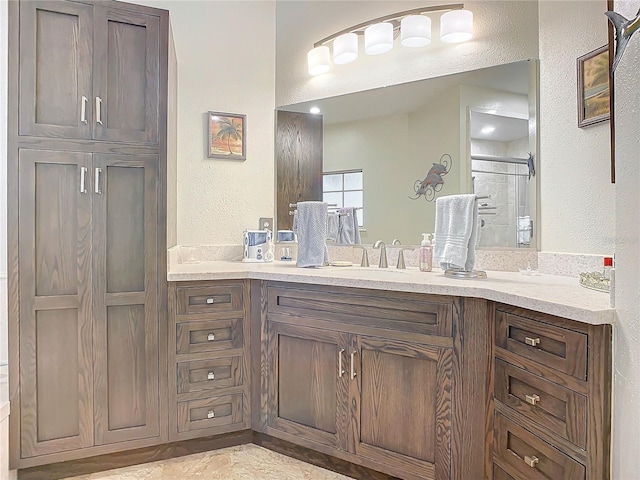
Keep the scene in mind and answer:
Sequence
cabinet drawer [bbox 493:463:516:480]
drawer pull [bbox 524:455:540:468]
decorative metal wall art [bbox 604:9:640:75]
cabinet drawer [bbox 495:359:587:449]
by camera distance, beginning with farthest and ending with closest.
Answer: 1. cabinet drawer [bbox 493:463:516:480]
2. drawer pull [bbox 524:455:540:468]
3. cabinet drawer [bbox 495:359:587:449]
4. decorative metal wall art [bbox 604:9:640:75]

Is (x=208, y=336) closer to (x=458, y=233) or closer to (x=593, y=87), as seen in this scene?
(x=458, y=233)

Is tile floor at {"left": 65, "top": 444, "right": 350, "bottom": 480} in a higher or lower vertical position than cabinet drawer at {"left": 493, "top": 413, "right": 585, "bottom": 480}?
lower

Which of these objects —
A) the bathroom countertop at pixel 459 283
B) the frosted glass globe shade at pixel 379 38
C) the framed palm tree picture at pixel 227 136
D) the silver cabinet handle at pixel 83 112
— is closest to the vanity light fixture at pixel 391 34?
the frosted glass globe shade at pixel 379 38

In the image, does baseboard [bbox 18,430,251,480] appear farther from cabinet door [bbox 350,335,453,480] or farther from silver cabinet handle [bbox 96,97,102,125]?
silver cabinet handle [bbox 96,97,102,125]

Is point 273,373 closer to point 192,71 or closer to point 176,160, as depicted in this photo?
point 176,160

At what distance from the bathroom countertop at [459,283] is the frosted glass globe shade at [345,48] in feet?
3.96

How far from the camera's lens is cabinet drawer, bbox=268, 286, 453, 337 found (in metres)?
1.84

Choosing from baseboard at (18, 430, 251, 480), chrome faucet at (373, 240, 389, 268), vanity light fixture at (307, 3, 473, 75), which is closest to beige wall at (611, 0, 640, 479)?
vanity light fixture at (307, 3, 473, 75)

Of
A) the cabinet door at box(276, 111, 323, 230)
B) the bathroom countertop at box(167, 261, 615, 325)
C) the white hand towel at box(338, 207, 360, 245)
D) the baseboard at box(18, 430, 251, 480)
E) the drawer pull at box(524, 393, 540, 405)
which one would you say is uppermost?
the cabinet door at box(276, 111, 323, 230)

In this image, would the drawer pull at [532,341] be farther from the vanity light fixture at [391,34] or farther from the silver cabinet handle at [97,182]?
the silver cabinet handle at [97,182]

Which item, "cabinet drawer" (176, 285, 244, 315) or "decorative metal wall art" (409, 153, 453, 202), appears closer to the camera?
"cabinet drawer" (176, 285, 244, 315)

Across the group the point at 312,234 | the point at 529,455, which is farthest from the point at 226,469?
the point at 529,455

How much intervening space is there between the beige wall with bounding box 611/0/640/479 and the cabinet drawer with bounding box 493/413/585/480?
0.47 feet

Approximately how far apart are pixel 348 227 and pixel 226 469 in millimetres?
1400
